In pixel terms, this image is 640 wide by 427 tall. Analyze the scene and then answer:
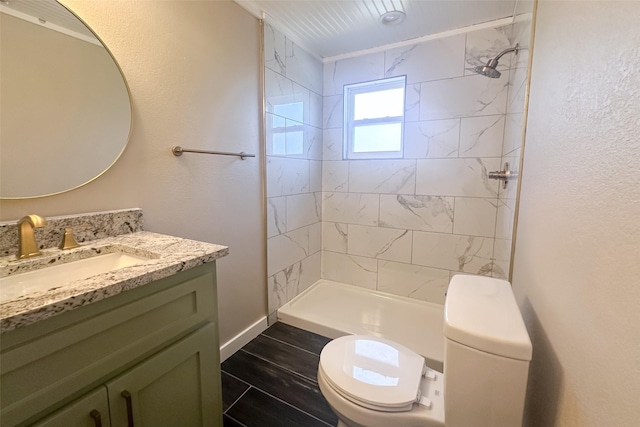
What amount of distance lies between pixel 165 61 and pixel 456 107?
1.96 m

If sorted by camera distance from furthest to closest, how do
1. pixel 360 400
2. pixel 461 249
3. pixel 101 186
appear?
pixel 461 249 → pixel 101 186 → pixel 360 400

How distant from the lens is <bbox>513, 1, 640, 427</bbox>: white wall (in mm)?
460

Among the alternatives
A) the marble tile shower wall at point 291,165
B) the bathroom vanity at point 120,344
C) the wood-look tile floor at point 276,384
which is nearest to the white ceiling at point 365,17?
the marble tile shower wall at point 291,165

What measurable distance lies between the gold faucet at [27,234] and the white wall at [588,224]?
56.7 inches

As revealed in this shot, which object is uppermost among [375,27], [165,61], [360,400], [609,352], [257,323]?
[375,27]

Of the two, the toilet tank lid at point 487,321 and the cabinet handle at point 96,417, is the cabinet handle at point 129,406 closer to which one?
the cabinet handle at point 96,417

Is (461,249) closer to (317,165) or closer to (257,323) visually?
(317,165)

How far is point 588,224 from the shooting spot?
60cm

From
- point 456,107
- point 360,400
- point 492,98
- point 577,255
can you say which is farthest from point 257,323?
point 492,98

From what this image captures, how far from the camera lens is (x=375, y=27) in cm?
202

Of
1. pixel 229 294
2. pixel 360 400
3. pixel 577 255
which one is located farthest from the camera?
pixel 229 294

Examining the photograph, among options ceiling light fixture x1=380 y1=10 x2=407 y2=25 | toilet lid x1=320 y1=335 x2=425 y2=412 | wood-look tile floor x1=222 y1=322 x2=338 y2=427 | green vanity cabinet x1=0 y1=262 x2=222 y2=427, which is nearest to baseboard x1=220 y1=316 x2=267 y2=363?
wood-look tile floor x1=222 y1=322 x2=338 y2=427

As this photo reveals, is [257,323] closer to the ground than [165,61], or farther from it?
closer to the ground

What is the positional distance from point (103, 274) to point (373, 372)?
3.13ft
